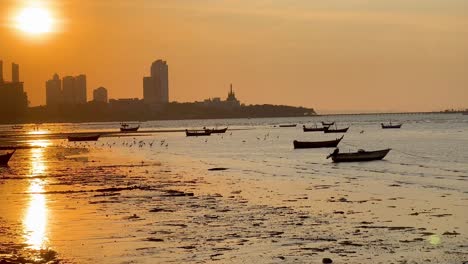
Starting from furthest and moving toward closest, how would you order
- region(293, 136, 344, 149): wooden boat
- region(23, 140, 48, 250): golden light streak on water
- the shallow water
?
1. region(293, 136, 344, 149): wooden boat
2. region(23, 140, 48, 250): golden light streak on water
3. the shallow water

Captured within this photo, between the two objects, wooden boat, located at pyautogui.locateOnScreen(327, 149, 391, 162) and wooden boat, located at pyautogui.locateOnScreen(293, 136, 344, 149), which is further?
wooden boat, located at pyautogui.locateOnScreen(293, 136, 344, 149)

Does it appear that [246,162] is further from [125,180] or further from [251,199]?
[251,199]

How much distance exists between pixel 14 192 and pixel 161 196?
10.2 m

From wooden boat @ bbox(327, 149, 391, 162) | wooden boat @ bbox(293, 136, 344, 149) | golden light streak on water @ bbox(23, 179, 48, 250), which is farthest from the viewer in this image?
wooden boat @ bbox(293, 136, 344, 149)

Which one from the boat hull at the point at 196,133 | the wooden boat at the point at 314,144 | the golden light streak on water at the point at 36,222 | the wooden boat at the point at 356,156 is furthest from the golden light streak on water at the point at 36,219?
the boat hull at the point at 196,133

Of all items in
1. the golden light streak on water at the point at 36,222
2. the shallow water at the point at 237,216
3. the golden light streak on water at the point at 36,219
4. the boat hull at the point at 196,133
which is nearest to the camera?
the shallow water at the point at 237,216

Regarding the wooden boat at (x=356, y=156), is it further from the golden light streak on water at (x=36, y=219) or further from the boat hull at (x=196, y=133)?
the boat hull at (x=196, y=133)

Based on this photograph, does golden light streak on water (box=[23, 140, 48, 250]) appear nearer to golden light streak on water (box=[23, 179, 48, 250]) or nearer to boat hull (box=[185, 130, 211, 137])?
golden light streak on water (box=[23, 179, 48, 250])

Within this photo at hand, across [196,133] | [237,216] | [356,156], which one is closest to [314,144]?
[356,156]

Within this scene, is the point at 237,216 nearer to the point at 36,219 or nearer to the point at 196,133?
the point at 36,219

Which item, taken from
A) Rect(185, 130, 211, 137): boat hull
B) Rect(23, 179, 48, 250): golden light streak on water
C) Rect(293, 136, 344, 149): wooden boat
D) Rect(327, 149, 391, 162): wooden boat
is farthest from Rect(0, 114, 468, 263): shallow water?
Rect(185, 130, 211, 137): boat hull

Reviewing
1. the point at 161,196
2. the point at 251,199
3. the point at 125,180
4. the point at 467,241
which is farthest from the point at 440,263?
the point at 125,180

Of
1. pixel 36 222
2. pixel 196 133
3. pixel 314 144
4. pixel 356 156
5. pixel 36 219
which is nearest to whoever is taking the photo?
pixel 36 222

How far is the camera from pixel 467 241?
27.3m
